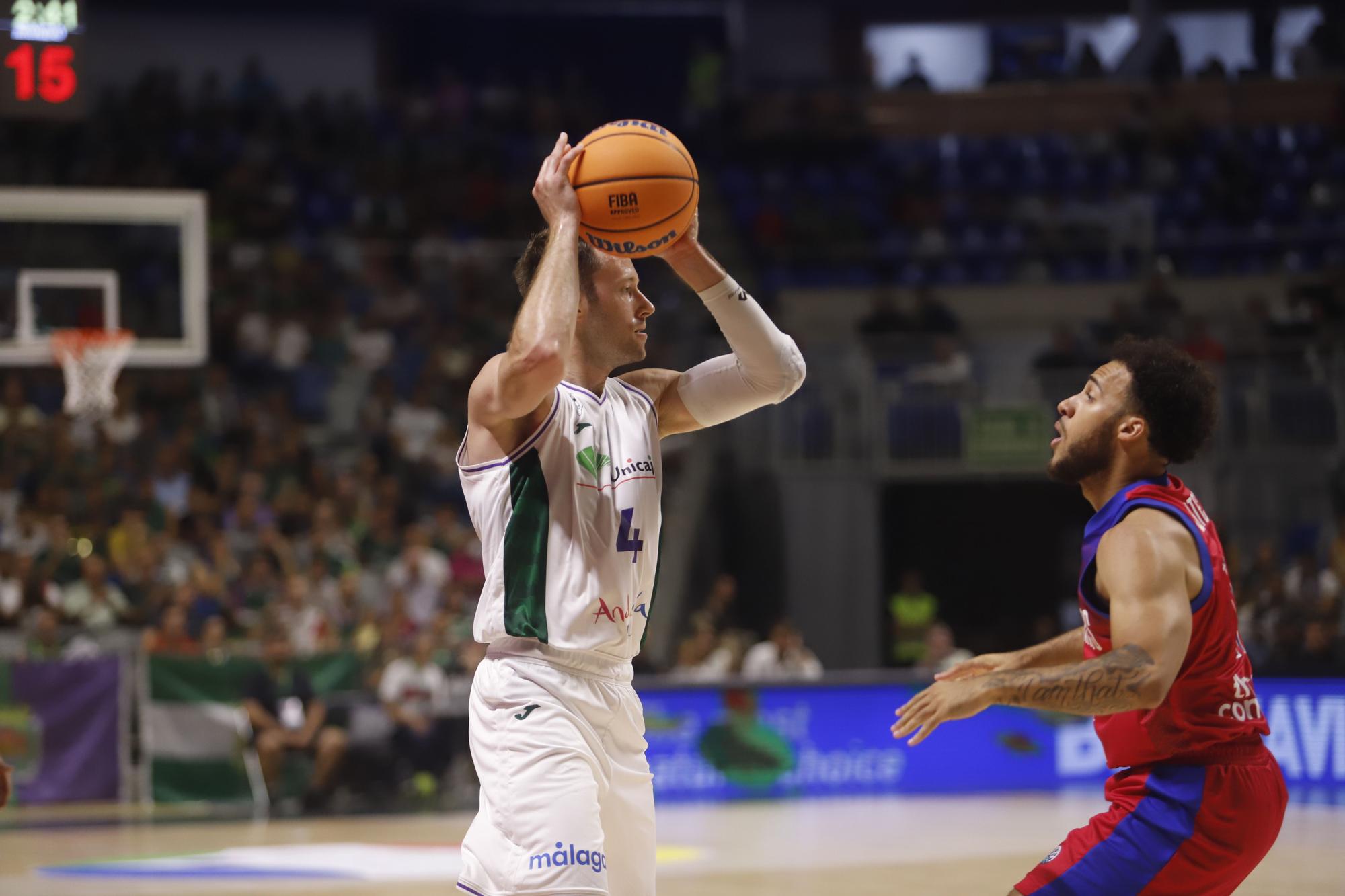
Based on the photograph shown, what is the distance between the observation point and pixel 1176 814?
357cm

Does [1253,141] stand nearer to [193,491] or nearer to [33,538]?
[193,491]

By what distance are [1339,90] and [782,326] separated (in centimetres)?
857

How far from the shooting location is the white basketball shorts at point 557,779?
3512 millimetres

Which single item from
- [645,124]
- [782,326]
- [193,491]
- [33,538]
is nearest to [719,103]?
[782,326]

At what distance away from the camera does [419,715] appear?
42.0 ft

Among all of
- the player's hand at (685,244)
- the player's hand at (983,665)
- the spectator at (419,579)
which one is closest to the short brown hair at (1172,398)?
the player's hand at (983,665)

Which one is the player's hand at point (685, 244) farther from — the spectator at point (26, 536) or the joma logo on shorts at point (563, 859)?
the spectator at point (26, 536)

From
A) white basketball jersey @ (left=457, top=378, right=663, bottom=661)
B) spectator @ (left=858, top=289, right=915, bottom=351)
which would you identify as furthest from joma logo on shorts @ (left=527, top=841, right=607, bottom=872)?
spectator @ (left=858, top=289, right=915, bottom=351)

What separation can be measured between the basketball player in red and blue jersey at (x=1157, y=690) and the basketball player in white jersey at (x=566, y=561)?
2.45ft

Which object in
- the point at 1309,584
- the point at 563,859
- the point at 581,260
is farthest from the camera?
the point at 1309,584

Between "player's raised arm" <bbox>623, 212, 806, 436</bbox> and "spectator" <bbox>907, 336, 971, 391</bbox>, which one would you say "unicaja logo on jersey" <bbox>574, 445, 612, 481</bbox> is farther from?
"spectator" <bbox>907, 336, 971, 391</bbox>

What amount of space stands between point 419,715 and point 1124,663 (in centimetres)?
1009

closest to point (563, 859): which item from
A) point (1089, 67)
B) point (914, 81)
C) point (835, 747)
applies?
point (835, 747)

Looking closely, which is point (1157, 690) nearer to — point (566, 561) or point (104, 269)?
point (566, 561)
